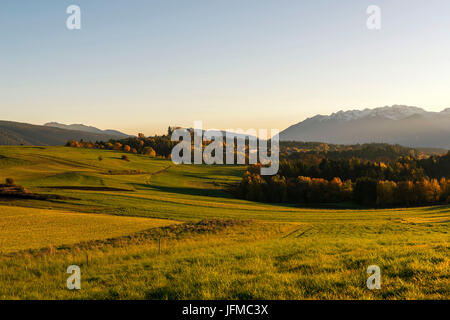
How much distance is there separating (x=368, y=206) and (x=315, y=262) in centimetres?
9589

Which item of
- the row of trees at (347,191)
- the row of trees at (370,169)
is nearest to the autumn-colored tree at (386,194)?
the row of trees at (347,191)

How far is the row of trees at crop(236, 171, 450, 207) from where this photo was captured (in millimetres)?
99125

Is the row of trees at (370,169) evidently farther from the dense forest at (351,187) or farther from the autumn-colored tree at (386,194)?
the autumn-colored tree at (386,194)

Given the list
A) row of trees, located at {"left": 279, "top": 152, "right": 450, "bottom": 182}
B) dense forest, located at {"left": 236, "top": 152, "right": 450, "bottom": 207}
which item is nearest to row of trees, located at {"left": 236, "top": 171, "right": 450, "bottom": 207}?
dense forest, located at {"left": 236, "top": 152, "right": 450, "bottom": 207}

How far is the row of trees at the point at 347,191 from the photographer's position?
99.1 metres

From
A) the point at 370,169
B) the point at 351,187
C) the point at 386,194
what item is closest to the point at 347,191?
the point at 351,187

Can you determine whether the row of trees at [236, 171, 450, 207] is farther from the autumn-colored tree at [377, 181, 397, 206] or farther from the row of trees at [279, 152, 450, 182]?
the row of trees at [279, 152, 450, 182]

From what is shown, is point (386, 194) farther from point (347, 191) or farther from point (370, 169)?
point (370, 169)

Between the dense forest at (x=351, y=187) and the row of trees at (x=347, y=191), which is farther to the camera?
the dense forest at (x=351, y=187)

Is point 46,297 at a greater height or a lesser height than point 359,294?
lesser

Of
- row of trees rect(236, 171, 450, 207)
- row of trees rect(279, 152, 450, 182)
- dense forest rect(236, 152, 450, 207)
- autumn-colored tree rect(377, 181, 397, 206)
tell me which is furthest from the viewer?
row of trees rect(279, 152, 450, 182)
